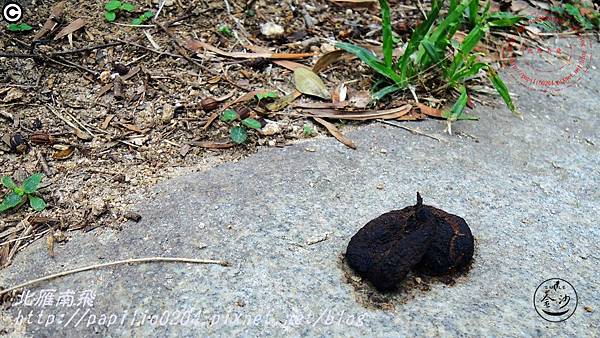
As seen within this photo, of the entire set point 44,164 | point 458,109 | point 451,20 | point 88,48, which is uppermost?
→ point 451,20

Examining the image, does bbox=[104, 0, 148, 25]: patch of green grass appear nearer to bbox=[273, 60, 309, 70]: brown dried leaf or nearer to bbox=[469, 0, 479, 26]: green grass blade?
bbox=[273, 60, 309, 70]: brown dried leaf

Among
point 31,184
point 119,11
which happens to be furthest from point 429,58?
point 31,184

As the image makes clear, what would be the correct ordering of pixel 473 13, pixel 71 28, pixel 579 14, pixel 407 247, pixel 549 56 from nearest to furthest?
pixel 407 247
pixel 71 28
pixel 473 13
pixel 549 56
pixel 579 14

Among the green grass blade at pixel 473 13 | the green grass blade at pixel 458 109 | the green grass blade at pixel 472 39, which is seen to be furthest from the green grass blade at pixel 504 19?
the green grass blade at pixel 458 109

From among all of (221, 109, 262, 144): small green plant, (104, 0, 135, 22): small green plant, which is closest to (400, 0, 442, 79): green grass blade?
(221, 109, 262, 144): small green plant

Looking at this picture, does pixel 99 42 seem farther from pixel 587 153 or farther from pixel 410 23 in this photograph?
pixel 587 153

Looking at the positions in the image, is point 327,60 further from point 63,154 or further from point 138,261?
point 138,261

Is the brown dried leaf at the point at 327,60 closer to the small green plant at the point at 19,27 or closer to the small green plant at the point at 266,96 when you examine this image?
the small green plant at the point at 266,96
